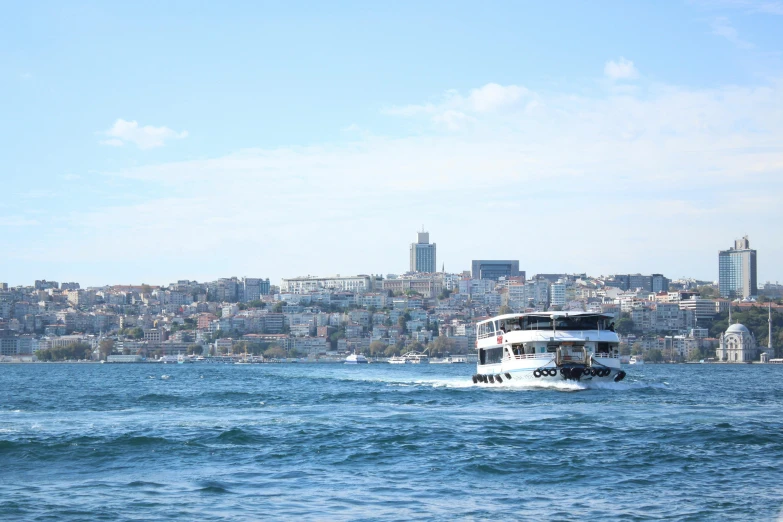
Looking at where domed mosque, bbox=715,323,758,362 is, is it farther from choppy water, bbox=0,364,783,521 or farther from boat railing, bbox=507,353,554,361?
choppy water, bbox=0,364,783,521

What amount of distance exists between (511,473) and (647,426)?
33.6ft

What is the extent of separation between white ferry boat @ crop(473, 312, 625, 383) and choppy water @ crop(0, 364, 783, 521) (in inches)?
430

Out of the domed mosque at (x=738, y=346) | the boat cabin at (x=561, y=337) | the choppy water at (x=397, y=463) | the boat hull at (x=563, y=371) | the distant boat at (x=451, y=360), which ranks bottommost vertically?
the distant boat at (x=451, y=360)

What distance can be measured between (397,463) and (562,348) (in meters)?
30.2

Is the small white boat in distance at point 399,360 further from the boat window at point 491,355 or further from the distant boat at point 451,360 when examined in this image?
the boat window at point 491,355

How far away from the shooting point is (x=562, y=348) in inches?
2146

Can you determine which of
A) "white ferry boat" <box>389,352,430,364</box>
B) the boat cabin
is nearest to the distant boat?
"white ferry boat" <box>389,352,430,364</box>

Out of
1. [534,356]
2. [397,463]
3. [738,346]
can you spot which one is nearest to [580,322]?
[534,356]

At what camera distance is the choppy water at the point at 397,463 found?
2011 centimetres

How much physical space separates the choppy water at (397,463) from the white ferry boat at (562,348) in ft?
35.8

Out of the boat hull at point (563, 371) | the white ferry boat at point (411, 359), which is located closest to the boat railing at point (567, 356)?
the boat hull at point (563, 371)

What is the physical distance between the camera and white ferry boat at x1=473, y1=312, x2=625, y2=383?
5294 cm

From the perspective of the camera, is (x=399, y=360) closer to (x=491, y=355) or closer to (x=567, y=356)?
(x=491, y=355)

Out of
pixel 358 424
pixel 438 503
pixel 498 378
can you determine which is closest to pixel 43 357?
pixel 498 378
